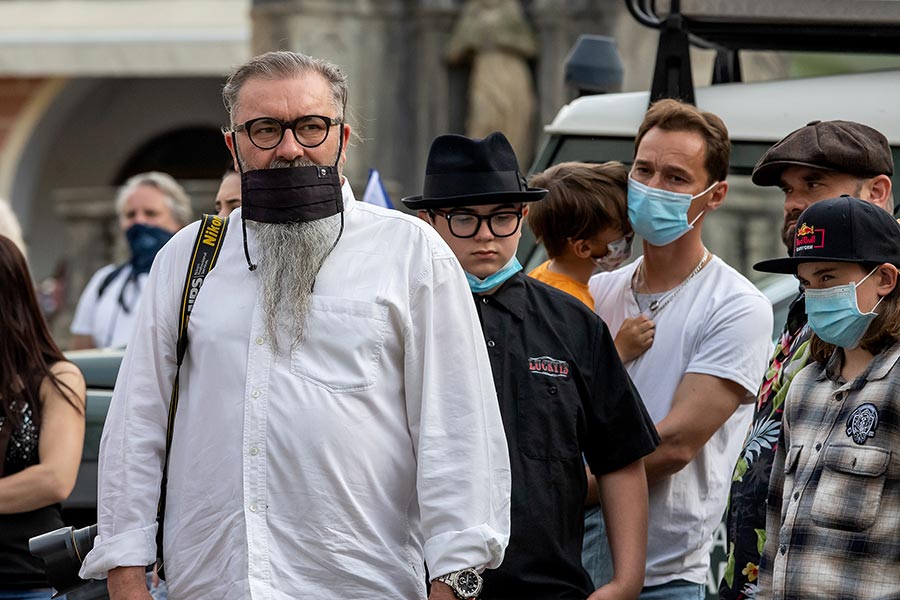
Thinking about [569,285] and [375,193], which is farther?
[375,193]

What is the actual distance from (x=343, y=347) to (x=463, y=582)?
0.53 meters

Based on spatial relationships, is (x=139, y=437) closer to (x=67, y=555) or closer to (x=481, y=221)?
(x=67, y=555)

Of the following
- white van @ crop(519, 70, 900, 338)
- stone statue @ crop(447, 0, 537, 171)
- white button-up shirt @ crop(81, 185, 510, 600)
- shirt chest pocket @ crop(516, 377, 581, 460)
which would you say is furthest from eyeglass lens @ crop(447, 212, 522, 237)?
stone statue @ crop(447, 0, 537, 171)

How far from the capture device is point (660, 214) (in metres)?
4.39

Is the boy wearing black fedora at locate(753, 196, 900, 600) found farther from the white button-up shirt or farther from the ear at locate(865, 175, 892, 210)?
the white button-up shirt

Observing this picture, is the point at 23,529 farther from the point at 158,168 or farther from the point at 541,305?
the point at 158,168

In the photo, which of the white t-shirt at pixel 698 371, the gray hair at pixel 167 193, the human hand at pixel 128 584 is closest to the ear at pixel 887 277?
the white t-shirt at pixel 698 371

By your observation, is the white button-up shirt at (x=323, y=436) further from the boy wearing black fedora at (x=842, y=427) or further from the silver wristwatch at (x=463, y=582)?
the boy wearing black fedora at (x=842, y=427)

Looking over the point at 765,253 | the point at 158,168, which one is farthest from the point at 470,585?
the point at 158,168

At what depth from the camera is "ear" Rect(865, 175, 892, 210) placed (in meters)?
4.08

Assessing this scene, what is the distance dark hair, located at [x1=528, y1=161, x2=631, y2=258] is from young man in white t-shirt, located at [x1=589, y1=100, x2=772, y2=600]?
3.3 inches

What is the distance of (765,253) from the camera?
6.78 m

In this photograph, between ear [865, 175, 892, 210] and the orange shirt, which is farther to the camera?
the orange shirt

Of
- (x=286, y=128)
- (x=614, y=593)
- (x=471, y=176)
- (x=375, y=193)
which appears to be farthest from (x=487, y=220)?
(x=375, y=193)
